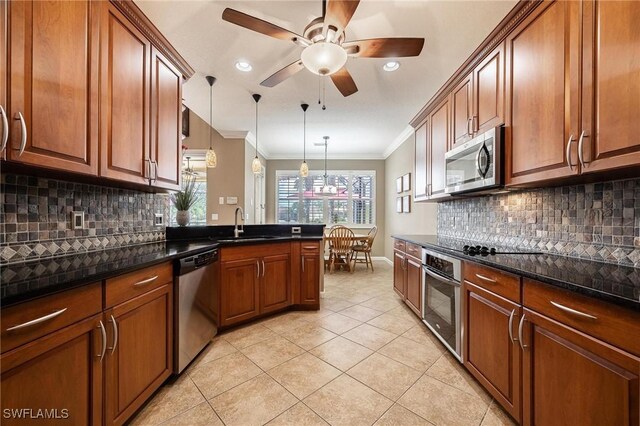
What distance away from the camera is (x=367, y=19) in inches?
74.1

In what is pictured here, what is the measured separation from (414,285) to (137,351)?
95.0 inches

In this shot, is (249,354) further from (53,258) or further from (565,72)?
(565,72)

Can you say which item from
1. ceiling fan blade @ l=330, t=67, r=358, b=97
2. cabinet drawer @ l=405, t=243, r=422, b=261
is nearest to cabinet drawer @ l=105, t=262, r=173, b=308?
ceiling fan blade @ l=330, t=67, r=358, b=97

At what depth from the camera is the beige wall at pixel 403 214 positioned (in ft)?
13.0

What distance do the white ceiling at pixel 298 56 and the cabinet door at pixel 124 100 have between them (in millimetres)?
453

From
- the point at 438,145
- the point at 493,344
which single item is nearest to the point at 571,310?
the point at 493,344

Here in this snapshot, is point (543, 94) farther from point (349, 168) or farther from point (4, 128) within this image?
point (349, 168)

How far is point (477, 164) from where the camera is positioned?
1950 mm

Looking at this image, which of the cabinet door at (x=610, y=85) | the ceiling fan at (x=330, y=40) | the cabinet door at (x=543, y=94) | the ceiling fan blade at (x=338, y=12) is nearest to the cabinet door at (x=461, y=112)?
the cabinet door at (x=543, y=94)

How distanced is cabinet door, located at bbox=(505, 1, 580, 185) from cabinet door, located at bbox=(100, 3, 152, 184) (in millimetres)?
2499

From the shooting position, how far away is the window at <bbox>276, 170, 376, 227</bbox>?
21.5 ft

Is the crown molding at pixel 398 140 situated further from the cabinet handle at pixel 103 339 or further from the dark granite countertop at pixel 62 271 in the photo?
the cabinet handle at pixel 103 339

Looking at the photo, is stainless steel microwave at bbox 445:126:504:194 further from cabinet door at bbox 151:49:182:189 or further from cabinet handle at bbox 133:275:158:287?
cabinet door at bbox 151:49:182:189

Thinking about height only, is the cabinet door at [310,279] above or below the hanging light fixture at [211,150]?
below
